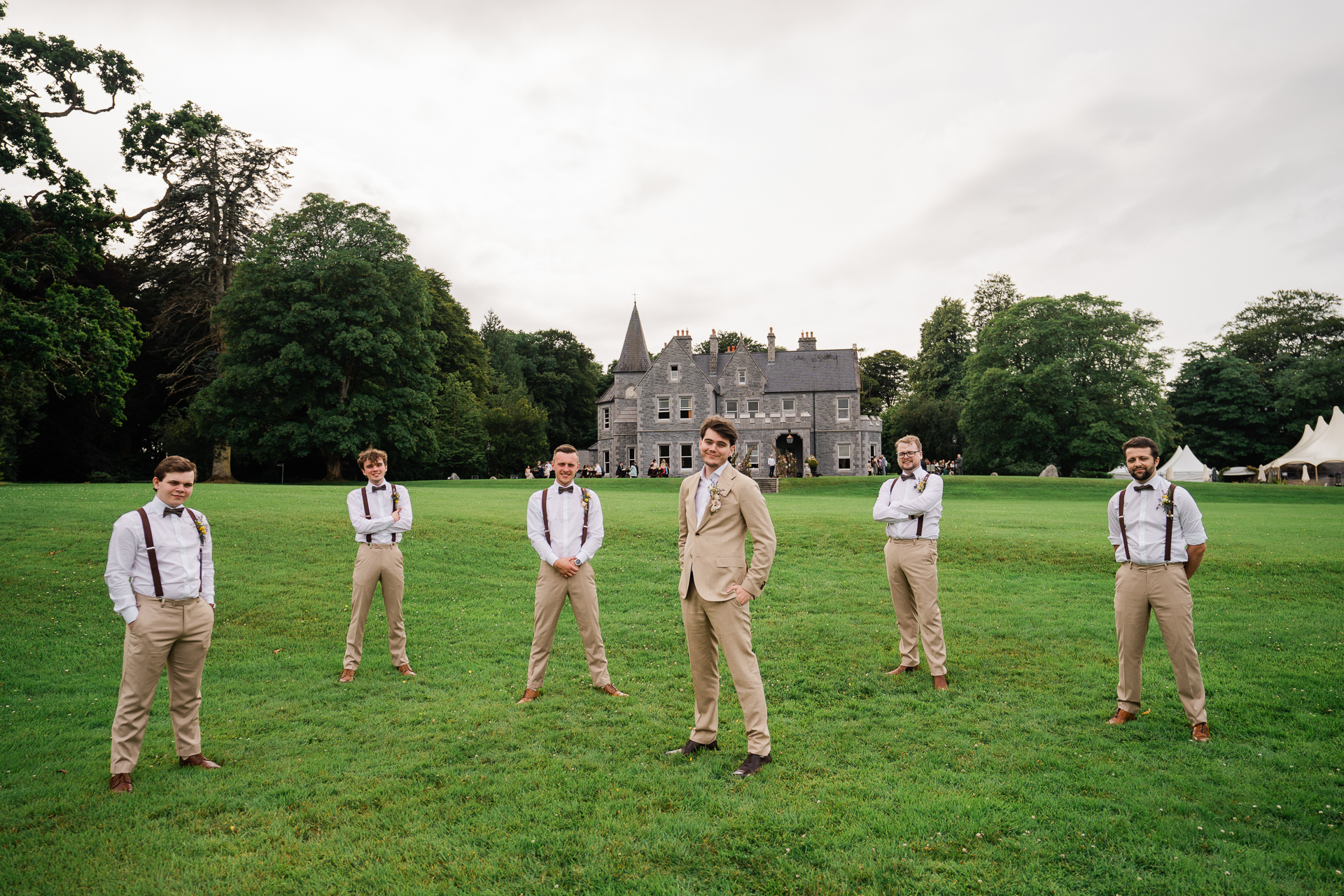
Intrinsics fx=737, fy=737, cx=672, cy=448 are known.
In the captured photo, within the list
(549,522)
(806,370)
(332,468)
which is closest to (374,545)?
(549,522)

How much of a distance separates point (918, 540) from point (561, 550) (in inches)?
148

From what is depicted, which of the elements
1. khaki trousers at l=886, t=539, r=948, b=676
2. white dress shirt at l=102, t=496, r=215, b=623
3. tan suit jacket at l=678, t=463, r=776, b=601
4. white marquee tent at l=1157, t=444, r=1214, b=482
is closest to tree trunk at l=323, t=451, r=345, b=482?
white dress shirt at l=102, t=496, r=215, b=623

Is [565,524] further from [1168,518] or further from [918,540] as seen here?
[1168,518]

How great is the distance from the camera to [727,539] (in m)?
5.62

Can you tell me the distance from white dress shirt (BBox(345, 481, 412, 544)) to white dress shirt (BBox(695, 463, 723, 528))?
3.81m

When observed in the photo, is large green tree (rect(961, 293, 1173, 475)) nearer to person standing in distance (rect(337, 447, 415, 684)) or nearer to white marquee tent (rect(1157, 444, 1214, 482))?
white marquee tent (rect(1157, 444, 1214, 482))

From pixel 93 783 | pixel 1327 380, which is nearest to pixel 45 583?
pixel 93 783

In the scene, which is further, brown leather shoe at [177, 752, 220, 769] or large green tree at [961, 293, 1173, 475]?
large green tree at [961, 293, 1173, 475]

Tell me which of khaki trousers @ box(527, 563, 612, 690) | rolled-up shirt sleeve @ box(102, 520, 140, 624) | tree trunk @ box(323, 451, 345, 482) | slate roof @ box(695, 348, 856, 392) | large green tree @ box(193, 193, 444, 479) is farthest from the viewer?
slate roof @ box(695, 348, 856, 392)

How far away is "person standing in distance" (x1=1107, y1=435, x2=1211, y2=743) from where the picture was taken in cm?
618

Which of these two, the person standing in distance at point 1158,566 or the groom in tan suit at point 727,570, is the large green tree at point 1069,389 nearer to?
the person standing in distance at point 1158,566

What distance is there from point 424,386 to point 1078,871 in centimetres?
4261

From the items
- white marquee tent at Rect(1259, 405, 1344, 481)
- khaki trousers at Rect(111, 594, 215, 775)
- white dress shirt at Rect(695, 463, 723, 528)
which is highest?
white marquee tent at Rect(1259, 405, 1344, 481)

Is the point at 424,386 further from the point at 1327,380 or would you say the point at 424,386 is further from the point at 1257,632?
the point at 1327,380
